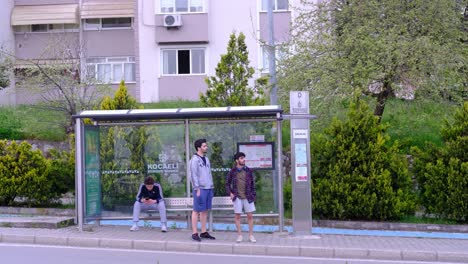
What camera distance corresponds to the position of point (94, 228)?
15.2 metres

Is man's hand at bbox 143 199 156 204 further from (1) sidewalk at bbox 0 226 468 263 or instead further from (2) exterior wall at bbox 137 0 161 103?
(2) exterior wall at bbox 137 0 161 103

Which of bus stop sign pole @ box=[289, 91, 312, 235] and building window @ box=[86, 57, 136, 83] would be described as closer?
bus stop sign pole @ box=[289, 91, 312, 235]

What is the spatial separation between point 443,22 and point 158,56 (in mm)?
15538

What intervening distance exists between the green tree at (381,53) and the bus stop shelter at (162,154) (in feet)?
11.5

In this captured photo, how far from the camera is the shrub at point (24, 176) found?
56.5 feet

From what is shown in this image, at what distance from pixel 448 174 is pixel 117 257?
7.98m

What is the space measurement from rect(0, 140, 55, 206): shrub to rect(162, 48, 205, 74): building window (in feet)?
46.5

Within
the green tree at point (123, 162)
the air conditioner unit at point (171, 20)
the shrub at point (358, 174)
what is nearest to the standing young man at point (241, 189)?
the shrub at point (358, 174)

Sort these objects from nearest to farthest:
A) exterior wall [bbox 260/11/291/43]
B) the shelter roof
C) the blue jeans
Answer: the blue jeans
the shelter roof
exterior wall [bbox 260/11/291/43]

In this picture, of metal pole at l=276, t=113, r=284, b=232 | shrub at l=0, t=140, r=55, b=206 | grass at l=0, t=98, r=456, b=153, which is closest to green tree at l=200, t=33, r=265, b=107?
grass at l=0, t=98, r=456, b=153

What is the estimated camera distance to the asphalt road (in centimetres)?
1139

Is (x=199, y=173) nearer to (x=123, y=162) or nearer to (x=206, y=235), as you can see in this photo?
(x=206, y=235)

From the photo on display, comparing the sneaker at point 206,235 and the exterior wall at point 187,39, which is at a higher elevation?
the exterior wall at point 187,39

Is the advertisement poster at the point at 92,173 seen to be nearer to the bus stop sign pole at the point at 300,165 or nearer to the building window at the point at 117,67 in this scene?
the bus stop sign pole at the point at 300,165
